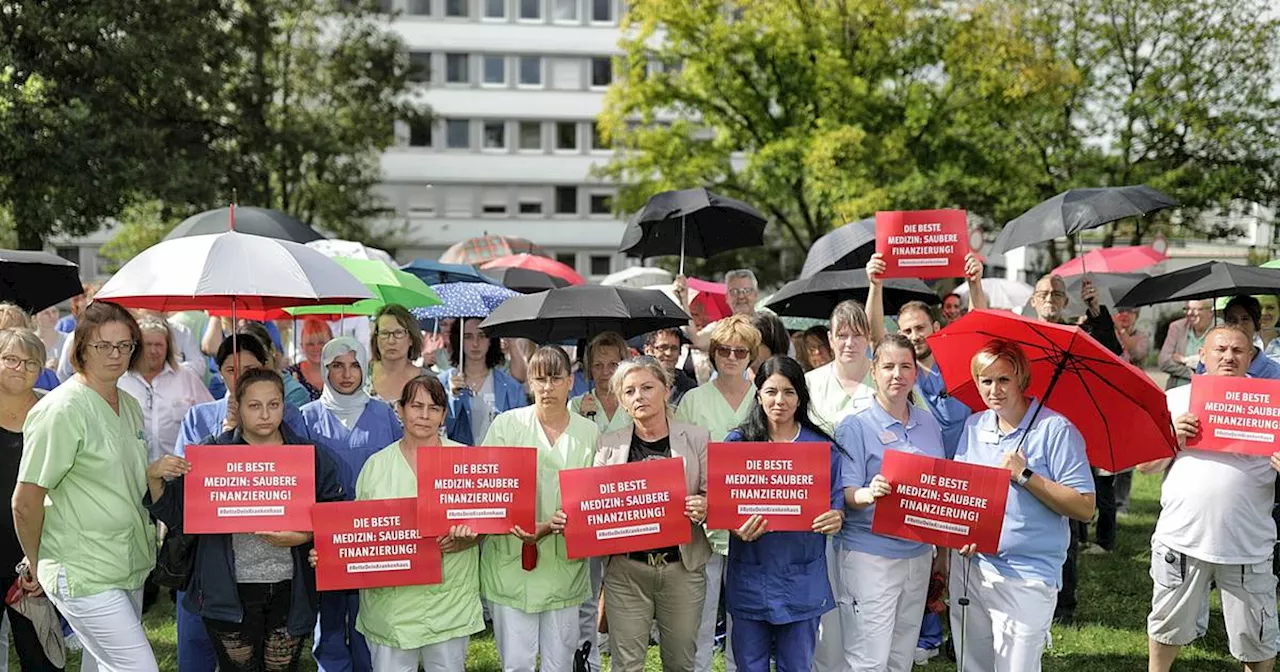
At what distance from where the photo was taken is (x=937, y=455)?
206 inches

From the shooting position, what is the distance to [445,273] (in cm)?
1041

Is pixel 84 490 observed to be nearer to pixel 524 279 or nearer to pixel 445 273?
pixel 445 273

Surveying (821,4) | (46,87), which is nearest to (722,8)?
(821,4)

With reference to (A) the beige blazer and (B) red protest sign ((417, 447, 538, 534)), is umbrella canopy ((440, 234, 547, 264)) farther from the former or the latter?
(B) red protest sign ((417, 447, 538, 534))

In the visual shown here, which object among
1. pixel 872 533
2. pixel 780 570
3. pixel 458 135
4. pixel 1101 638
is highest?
pixel 458 135

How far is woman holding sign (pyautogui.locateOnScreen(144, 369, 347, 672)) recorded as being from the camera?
4.74m

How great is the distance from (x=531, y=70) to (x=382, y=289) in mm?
44781

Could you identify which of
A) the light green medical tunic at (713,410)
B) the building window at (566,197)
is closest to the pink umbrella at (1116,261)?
the light green medical tunic at (713,410)

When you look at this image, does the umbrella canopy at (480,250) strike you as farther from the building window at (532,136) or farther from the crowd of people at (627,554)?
the building window at (532,136)

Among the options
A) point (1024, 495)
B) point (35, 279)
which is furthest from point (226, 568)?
point (35, 279)

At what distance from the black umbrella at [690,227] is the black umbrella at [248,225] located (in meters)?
2.56

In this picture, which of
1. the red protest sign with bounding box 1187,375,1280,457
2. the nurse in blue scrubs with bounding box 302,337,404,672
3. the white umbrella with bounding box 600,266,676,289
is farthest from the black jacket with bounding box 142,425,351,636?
the white umbrella with bounding box 600,266,676,289

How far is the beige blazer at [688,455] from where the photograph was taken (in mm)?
5051

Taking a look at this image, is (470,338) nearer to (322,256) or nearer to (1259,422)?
(322,256)
